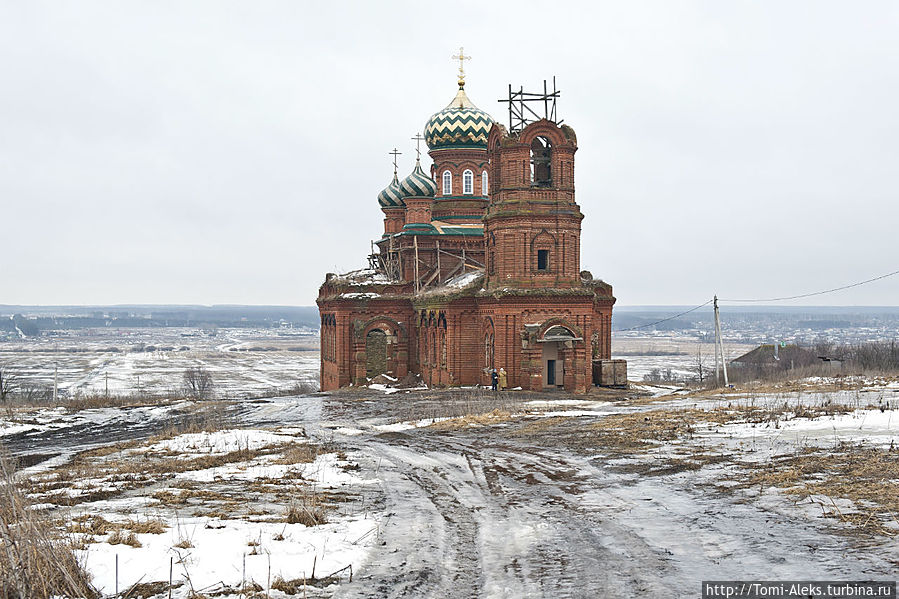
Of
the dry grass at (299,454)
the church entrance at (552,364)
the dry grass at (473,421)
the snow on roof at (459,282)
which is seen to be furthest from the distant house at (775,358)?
the dry grass at (299,454)

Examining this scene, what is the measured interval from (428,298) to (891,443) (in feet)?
79.9

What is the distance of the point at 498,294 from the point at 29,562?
25.6 meters

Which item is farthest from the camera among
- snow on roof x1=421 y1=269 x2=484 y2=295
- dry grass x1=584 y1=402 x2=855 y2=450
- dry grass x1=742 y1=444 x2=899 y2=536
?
snow on roof x1=421 y1=269 x2=484 y2=295

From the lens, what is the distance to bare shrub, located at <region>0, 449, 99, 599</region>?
6.73 metres

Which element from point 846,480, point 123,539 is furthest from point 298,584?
point 846,480

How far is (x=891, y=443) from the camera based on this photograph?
12.9 m

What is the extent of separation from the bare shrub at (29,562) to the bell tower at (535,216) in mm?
25706

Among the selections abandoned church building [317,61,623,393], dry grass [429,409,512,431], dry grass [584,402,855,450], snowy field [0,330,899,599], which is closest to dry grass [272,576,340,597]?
snowy field [0,330,899,599]

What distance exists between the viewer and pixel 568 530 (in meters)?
9.87

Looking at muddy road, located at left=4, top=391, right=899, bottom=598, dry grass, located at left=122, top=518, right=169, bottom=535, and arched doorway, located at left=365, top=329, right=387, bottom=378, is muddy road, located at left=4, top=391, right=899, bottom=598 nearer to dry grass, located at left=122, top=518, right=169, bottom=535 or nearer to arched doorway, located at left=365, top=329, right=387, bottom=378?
dry grass, located at left=122, top=518, right=169, bottom=535

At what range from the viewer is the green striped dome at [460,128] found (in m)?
42.5

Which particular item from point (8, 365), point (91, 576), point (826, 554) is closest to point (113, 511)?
point (91, 576)

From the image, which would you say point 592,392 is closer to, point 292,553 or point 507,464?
point 507,464

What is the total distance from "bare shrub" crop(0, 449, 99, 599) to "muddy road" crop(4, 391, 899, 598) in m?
2.27
